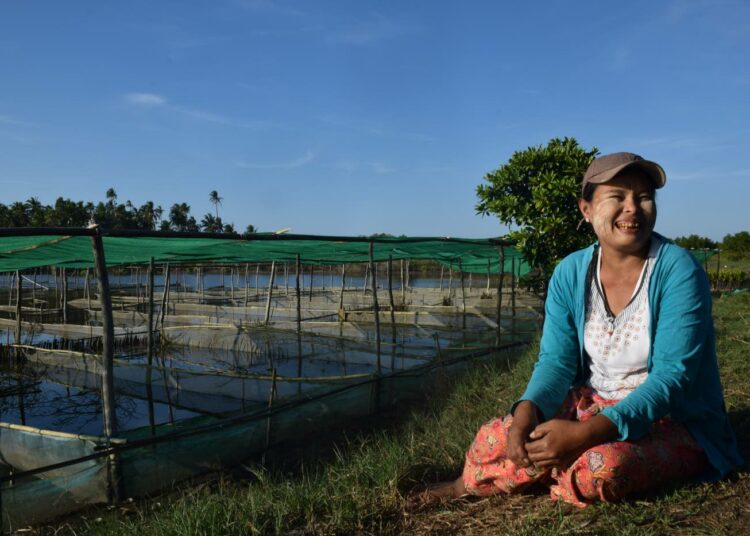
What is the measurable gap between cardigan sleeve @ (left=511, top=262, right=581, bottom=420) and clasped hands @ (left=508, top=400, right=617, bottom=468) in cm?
16

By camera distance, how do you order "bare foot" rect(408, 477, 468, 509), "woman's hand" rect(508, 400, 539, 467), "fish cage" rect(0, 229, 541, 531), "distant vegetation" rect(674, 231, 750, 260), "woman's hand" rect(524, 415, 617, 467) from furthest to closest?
"distant vegetation" rect(674, 231, 750, 260), "fish cage" rect(0, 229, 541, 531), "bare foot" rect(408, 477, 468, 509), "woman's hand" rect(508, 400, 539, 467), "woman's hand" rect(524, 415, 617, 467)

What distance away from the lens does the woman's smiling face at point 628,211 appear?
181 centimetres

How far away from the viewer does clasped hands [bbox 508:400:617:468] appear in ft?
5.27

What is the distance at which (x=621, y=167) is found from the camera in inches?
69.2

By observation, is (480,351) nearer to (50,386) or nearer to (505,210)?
(505,210)

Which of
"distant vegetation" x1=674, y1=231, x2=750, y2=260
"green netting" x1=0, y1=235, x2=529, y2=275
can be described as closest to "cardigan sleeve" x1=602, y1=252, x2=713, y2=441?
"green netting" x1=0, y1=235, x2=529, y2=275

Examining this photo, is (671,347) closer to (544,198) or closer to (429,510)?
(429,510)

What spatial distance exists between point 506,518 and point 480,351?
20.2ft

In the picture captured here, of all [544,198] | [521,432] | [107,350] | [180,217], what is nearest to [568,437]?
[521,432]

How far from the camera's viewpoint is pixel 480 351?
791 centimetres

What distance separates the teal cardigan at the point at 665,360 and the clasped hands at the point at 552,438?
0.06m

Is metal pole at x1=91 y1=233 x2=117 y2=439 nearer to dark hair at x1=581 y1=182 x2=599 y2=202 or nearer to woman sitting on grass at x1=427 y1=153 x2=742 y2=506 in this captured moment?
woman sitting on grass at x1=427 y1=153 x2=742 y2=506

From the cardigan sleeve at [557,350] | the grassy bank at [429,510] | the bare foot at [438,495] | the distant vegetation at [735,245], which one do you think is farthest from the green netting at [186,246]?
the distant vegetation at [735,245]

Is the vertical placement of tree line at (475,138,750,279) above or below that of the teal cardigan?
above
